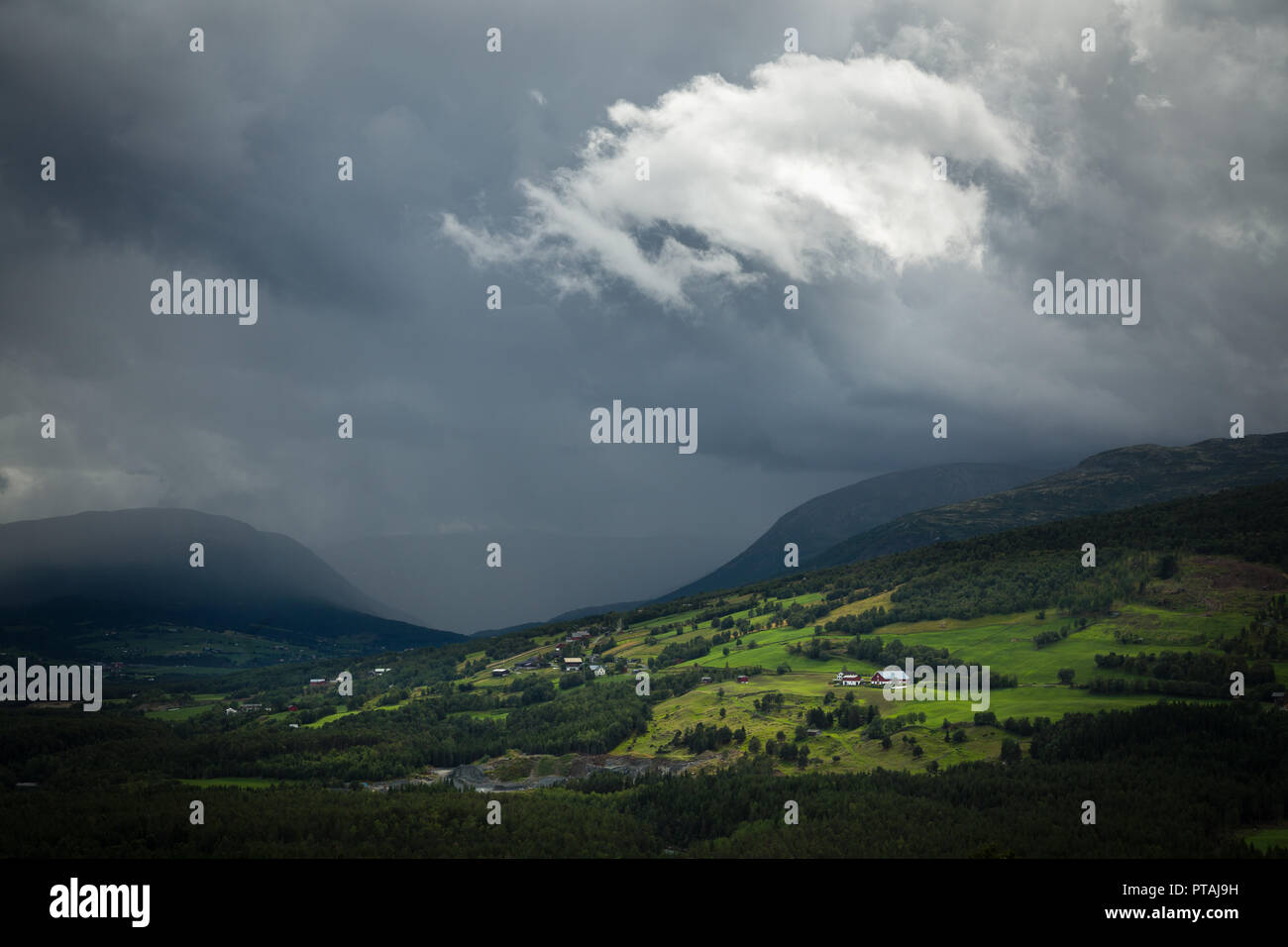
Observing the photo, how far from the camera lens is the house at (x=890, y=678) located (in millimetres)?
151125

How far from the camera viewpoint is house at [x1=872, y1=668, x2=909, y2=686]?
151 meters

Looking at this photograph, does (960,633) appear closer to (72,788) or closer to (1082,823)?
(1082,823)

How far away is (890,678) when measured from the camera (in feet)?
503

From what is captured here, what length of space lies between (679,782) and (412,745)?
71.3 m
